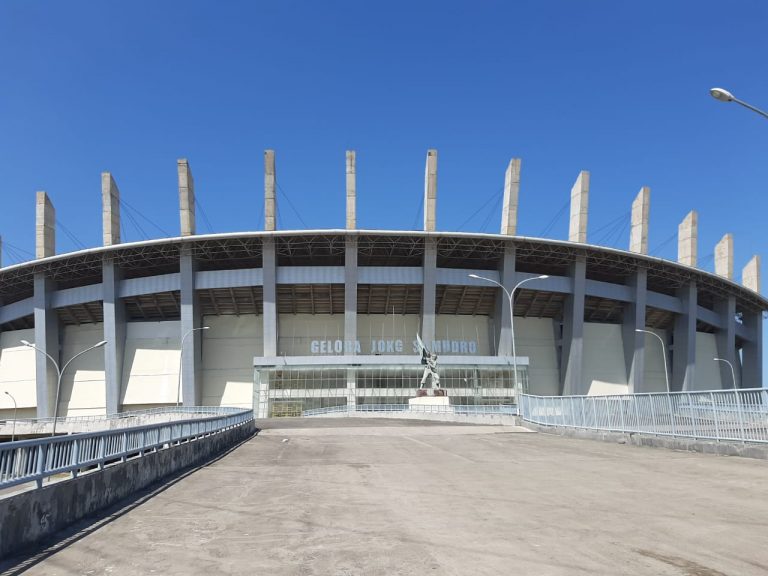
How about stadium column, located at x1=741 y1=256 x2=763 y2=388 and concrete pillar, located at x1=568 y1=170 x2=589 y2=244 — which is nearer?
concrete pillar, located at x1=568 y1=170 x2=589 y2=244

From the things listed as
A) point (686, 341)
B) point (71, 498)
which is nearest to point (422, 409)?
point (686, 341)

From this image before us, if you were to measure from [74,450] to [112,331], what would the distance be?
5769 centimetres

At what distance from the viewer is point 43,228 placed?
63688 mm

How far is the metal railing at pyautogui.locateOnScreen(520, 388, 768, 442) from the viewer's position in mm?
16094

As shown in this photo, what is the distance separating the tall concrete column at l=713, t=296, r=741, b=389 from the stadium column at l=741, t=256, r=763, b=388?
480cm

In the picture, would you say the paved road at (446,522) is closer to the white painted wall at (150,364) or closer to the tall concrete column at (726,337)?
the white painted wall at (150,364)

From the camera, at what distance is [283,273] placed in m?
61.1

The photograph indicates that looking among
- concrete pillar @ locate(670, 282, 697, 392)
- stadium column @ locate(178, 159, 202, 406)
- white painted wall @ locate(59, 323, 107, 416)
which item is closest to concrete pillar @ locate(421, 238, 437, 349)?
stadium column @ locate(178, 159, 202, 406)

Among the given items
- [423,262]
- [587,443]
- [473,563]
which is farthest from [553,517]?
[423,262]

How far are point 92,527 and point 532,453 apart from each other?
1395 centimetres

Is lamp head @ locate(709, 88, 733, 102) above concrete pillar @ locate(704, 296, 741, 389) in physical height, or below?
above

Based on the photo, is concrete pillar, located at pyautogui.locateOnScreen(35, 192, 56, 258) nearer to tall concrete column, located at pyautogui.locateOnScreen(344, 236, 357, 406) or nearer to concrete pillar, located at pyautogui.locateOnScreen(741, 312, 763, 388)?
tall concrete column, located at pyautogui.locateOnScreen(344, 236, 357, 406)

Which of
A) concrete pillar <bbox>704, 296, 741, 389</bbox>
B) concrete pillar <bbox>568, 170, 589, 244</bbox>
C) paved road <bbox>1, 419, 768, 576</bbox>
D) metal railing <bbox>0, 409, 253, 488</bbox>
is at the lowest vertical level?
paved road <bbox>1, 419, 768, 576</bbox>

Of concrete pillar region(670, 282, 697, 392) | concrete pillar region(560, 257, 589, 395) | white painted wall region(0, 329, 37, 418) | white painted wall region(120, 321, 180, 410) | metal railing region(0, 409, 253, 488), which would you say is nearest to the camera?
metal railing region(0, 409, 253, 488)
